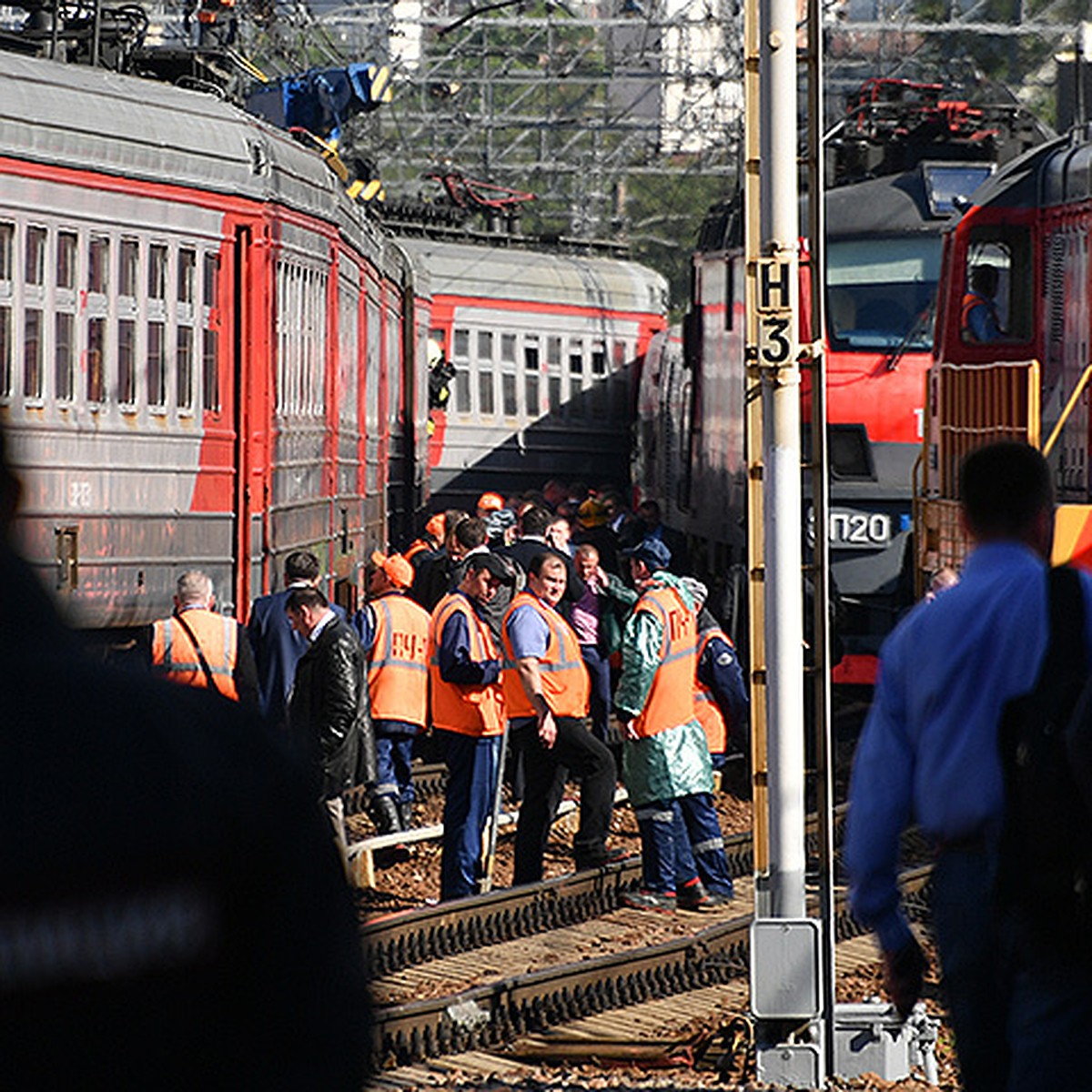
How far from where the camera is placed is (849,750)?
17.6m

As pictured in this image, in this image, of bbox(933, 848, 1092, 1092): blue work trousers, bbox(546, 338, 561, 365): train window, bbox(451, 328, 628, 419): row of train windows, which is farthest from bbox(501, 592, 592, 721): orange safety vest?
bbox(546, 338, 561, 365): train window

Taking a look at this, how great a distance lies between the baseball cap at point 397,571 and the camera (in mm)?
13578

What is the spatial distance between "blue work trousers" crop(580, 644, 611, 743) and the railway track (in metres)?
3.67

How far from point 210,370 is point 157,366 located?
1.76 ft

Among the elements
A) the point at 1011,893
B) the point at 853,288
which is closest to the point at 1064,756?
the point at 1011,893

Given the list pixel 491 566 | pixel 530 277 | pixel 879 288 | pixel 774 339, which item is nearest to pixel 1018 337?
pixel 879 288

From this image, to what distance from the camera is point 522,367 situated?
3250cm

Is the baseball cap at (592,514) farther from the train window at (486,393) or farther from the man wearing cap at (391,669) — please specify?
the train window at (486,393)

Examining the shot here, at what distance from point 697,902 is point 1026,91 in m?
50.9

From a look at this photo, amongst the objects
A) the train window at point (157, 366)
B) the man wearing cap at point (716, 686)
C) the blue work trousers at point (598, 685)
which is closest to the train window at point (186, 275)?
the train window at point (157, 366)

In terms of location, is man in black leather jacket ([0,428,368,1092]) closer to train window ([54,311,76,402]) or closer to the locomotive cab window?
train window ([54,311,76,402])

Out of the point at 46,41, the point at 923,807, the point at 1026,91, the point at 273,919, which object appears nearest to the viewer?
the point at 273,919

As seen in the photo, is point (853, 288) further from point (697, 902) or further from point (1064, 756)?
point (1064, 756)

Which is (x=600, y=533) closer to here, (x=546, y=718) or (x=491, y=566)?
(x=546, y=718)
